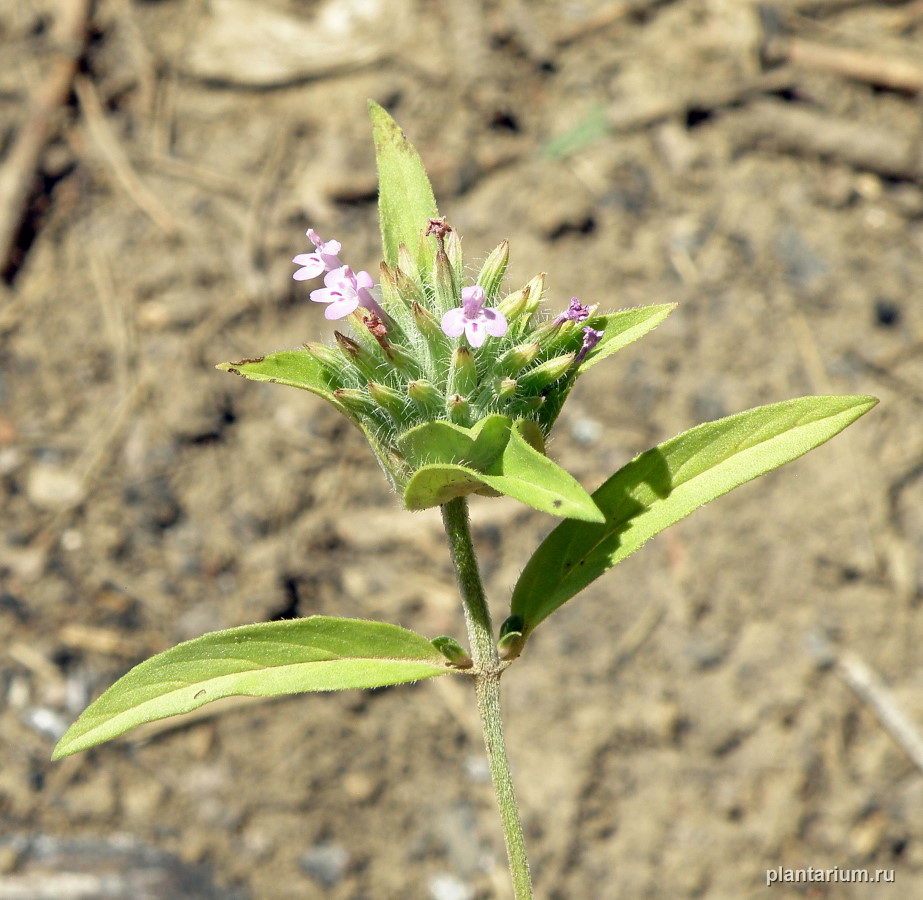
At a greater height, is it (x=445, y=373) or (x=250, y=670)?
(x=445, y=373)

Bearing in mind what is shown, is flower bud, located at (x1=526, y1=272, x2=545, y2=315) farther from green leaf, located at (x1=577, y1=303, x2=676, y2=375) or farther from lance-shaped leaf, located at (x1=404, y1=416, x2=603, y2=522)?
lance-shaped leaf, located at (x1=404, y1=416, x2=603, y2=522)

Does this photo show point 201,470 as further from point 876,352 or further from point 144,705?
point 876,352

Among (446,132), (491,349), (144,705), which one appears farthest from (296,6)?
(144,705)

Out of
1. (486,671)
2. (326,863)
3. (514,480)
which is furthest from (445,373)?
(326,863)

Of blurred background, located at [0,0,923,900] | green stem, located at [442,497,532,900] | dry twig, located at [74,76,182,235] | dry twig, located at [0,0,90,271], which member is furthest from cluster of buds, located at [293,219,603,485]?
dry twig, located at [0,0,90,271]

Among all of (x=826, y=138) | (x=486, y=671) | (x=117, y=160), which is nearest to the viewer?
(x=486, y=671)

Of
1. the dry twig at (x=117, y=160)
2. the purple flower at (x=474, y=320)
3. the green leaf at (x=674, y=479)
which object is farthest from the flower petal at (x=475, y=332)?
the dry twig at (x=117, y=160)

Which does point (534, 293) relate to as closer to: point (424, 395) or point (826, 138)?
point (424, 395)
